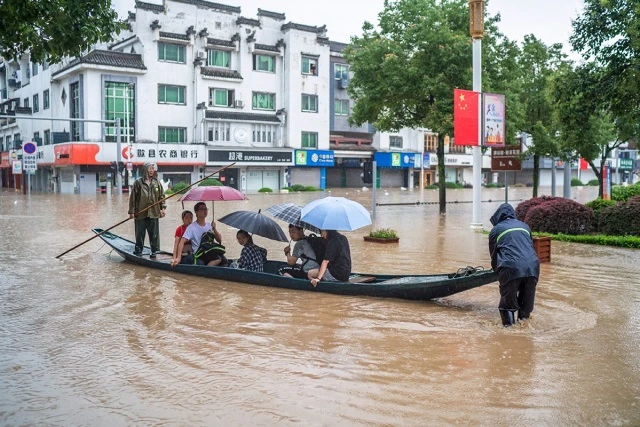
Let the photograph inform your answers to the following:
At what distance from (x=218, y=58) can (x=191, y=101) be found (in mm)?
4640

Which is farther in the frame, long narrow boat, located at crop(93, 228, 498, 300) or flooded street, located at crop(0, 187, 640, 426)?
long narrow boat, located at crop(93, 228, 498, 300)

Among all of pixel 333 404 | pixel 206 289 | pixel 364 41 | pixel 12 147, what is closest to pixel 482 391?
pixel 333 404

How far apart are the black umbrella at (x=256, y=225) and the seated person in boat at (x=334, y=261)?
1077 millimetres

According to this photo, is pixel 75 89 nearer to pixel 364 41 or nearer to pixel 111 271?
pixel 364 41

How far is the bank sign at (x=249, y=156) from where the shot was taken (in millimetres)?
51312

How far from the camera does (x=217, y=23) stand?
52.7 m

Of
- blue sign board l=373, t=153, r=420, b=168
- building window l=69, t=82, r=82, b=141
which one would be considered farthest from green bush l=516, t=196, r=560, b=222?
blue sign board l=373, t=153, r=420, b=168

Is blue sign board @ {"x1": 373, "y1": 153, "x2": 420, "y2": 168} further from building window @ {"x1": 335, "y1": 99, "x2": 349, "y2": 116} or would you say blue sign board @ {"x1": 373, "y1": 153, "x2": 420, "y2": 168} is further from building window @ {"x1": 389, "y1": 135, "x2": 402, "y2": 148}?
building window @ {"x1": 335, "y1": 99, "x2": 349, "y2": 116}

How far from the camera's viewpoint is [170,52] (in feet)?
165

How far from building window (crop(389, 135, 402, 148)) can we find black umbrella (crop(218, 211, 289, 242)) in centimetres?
5520

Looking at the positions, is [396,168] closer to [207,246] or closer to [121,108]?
[121,108]

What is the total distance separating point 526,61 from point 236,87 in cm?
2728

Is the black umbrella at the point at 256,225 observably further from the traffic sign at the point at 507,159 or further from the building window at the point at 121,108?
the building window at the point at 121,108

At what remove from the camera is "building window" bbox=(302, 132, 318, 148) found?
189 feet
